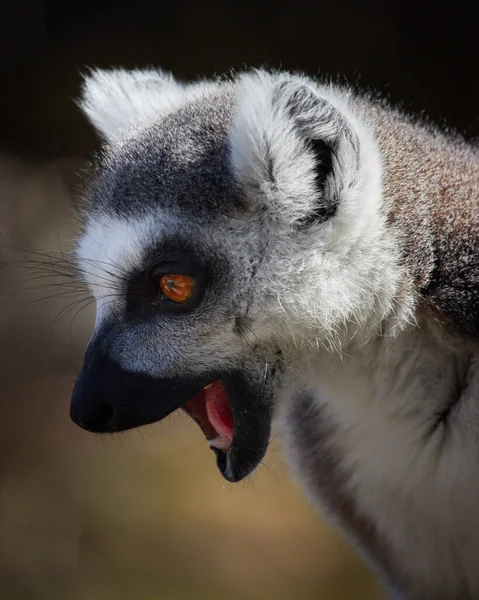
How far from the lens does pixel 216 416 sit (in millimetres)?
2152

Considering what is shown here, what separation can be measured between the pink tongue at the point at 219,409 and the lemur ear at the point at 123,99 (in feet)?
2.92

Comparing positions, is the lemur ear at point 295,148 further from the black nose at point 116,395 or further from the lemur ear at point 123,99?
the lemur ear at point 123,99

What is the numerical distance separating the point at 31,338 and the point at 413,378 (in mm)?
4184

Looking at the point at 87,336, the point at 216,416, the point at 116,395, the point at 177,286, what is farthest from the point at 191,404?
the point at 87,336

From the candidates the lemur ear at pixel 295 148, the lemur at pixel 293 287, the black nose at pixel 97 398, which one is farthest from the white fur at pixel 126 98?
the black nose at pixel 97 398

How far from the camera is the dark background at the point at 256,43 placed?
16.2ft

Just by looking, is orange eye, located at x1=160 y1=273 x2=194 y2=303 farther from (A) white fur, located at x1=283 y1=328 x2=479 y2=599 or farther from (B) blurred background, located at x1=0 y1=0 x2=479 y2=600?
(B) blurred background, located at x1=0 y1=0 x2=479 y2=600

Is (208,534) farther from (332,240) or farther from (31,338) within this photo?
(332,240)

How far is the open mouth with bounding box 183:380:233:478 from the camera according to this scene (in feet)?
6.98

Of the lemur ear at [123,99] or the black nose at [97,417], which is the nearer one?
the black nose at [97,417]

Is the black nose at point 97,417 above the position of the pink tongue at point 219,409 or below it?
below

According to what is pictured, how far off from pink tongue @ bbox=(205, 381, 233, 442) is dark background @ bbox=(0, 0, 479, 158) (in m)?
3.17

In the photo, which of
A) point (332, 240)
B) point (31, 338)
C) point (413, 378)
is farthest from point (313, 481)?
point (31, 338)

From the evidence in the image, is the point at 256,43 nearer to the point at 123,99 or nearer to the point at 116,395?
the point at 123,99
